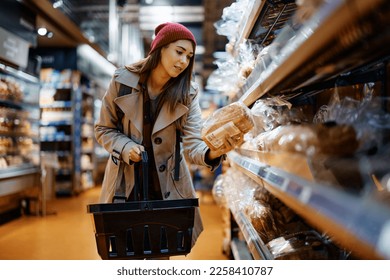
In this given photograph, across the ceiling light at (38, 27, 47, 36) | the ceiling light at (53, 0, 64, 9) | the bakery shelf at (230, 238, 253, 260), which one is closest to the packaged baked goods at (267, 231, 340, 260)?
the bakery shelf at (230, 238, 253, 260)

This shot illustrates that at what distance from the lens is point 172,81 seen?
6.10ft

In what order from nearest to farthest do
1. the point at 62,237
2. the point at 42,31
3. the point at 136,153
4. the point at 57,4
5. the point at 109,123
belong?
the point at 136,153 → the point at 109,123 → the point at 62,237 → the point at 57,4 → the point at 42,31

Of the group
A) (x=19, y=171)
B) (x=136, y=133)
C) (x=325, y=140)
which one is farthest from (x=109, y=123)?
(x=19, y=171)

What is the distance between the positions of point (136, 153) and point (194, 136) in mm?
367

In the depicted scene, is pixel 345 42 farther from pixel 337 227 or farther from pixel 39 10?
pixel 39 10

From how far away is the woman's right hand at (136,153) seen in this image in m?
1.57

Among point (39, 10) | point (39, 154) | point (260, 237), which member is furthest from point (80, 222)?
point (260, 237)

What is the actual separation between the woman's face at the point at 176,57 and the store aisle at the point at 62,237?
34.9 inches

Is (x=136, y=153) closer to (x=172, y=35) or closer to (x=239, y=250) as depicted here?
(x=172, y=35)

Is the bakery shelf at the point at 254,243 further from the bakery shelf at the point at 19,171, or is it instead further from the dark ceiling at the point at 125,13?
the dark ceiling at the point at 125,13

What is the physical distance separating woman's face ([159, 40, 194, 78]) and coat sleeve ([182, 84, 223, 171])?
174 mm

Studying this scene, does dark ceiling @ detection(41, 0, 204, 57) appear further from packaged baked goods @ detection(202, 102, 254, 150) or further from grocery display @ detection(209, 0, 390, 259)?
grocery display @ detection(209, 0, 390, 259)

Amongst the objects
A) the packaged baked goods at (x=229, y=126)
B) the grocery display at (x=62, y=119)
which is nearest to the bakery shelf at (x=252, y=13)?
the packaged baked goods at (x=229, y=126)
